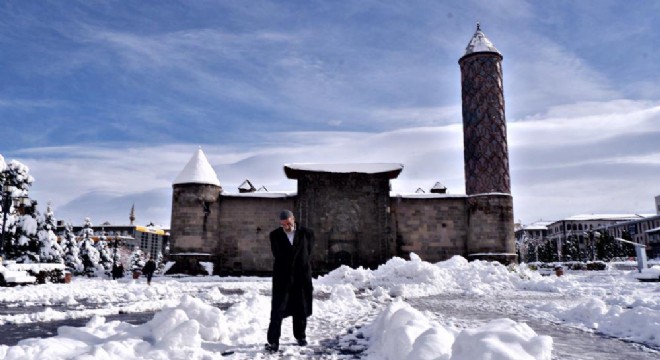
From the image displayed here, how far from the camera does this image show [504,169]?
82.3 ft

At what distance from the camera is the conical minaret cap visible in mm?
26281

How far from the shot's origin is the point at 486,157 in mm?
25172

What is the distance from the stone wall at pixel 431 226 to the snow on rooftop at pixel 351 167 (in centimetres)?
178

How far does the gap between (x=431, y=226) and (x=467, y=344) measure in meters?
22.6

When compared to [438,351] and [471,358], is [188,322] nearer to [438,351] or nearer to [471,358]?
[438,351]

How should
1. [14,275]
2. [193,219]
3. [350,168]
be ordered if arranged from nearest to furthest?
[14,275]
[193,219]
[350,168]

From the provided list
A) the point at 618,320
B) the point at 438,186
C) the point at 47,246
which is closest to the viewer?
the point at 618,320

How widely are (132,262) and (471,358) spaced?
49.1 m

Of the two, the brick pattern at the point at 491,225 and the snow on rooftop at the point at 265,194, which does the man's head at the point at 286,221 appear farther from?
the brick pattern at the point at 491,225

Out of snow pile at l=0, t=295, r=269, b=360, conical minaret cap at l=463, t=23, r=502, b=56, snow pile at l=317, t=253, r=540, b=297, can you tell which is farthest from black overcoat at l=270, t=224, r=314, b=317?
conical minaret cap at l=463, t=23, r=502, b=56

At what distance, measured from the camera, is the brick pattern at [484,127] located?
25.0 m

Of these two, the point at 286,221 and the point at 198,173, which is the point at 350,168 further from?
the point at 286,221

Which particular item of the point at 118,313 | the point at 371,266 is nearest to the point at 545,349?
the point at 118,313

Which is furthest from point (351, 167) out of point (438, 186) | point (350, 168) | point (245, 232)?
point (438, 186)
